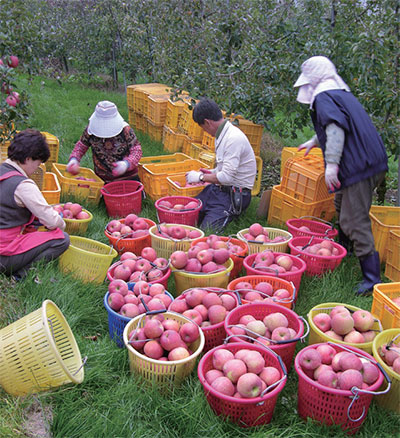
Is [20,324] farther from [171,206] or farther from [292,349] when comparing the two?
[171,206]

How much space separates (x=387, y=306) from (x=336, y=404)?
946 millimetres

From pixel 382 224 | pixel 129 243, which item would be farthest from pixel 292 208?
pixel 129 243

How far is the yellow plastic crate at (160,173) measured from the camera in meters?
5.25

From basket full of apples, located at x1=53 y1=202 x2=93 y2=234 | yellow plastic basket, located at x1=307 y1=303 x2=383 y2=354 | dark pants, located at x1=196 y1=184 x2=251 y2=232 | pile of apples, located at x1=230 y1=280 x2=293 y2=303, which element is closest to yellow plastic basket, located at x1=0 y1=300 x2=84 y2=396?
pile of apples, located at x1=230 y1=280 x2=293 y2=303

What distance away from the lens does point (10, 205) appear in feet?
10.8

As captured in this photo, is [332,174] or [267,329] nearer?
[267,329]

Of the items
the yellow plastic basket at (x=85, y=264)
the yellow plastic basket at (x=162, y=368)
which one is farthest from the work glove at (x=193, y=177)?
the yellow plastic basket at (x=162, y=368)

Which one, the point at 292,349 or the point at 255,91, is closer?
the point at 292,349

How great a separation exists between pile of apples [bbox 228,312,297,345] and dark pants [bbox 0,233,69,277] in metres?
1.54

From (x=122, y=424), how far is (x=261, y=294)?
4.27 ft

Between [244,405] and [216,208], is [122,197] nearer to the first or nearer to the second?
[216,208]

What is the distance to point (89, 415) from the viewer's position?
2326mm

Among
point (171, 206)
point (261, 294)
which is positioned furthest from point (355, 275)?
point (171, 206)

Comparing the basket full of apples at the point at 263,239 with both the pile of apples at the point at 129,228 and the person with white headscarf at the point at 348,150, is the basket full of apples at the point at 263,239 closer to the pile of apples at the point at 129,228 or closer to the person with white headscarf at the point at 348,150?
the person with white headscarf at the point at 348,150
